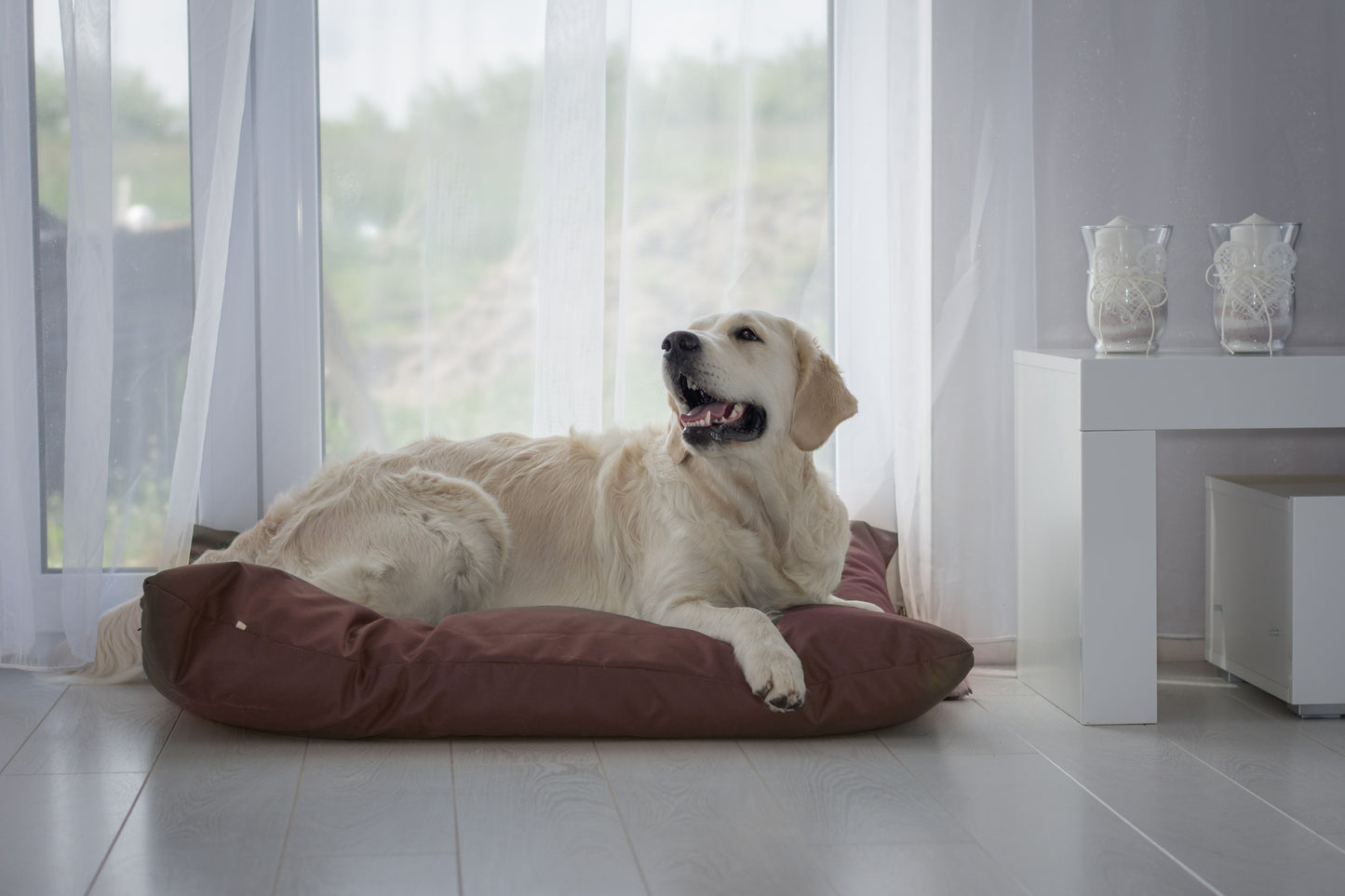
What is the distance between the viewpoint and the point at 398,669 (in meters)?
2.33

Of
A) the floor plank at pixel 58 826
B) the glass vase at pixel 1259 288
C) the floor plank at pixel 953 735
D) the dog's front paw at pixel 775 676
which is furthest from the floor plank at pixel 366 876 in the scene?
the glass vase at pixel 1259 288

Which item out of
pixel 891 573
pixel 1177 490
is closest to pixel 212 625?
pixel 891 573

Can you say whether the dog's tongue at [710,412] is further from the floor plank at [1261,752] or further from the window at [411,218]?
the floor plank at [1261,752]

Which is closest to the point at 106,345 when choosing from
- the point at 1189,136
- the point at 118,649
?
the point at 118,649

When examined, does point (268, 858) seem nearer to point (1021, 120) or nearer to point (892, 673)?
point (892, 673)

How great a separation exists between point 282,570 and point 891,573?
158 centimetres

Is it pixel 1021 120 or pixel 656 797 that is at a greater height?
pixel 1021 120

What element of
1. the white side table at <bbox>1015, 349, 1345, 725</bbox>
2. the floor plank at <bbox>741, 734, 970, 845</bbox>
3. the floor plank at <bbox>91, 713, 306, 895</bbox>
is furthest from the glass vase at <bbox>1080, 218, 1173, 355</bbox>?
the floor plank at <bbox>91, 713, 306, 895</bbox>

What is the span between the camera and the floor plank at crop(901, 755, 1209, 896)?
180cm

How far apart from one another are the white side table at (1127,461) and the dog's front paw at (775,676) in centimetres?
65

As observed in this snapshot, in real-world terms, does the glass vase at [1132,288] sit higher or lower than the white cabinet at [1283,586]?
higher

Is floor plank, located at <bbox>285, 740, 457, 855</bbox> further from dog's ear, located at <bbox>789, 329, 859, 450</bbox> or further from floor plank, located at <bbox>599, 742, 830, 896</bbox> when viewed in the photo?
dog's ear, located at <bbox>789, 329, 859, 450</bbox>

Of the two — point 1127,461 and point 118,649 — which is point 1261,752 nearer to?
point 1127,461

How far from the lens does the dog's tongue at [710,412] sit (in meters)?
2.52
